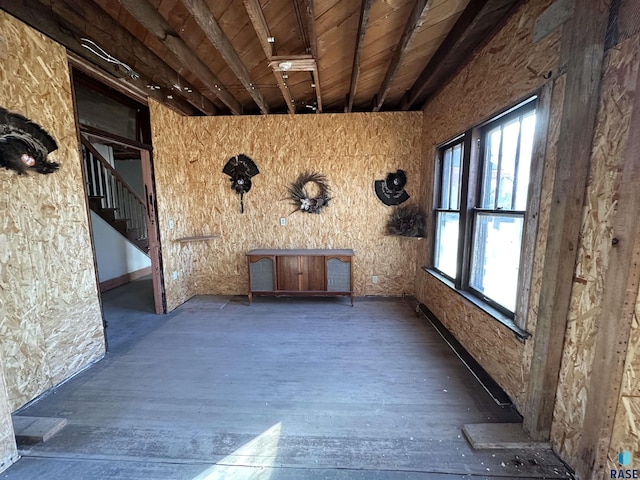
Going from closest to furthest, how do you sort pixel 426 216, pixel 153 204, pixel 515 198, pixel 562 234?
pixel 562 234
pixel 515 198
pixel 153 204
pixel 426 216

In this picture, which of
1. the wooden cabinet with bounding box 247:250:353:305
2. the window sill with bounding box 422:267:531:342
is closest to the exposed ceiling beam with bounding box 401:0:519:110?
the window sill with bounding box 422:267:531:342

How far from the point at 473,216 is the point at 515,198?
0.57 m

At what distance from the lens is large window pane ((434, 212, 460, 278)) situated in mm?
3026

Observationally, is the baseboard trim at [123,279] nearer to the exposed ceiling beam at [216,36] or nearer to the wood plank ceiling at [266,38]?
the wood plank ceiling at [266,38]

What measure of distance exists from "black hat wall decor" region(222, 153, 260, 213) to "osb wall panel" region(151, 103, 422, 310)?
86 mm

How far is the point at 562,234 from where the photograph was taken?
55.4 inches

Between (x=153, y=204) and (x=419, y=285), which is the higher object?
(x=153, y=204)

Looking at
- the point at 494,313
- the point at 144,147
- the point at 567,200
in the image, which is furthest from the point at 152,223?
the point at 567,200

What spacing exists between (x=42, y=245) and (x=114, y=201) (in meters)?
3.83

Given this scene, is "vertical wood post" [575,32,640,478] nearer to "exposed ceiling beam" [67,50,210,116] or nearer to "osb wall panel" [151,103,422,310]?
"osb wall panel" [151,103,422,310]

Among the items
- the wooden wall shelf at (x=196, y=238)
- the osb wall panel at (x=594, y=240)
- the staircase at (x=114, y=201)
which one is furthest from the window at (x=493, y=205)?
the staircase at (x=114, y=201)

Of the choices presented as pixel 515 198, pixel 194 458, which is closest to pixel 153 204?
pixel 194 458

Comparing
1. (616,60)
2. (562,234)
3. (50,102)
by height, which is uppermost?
(50,102)

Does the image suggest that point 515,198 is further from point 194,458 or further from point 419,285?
point 194,458
